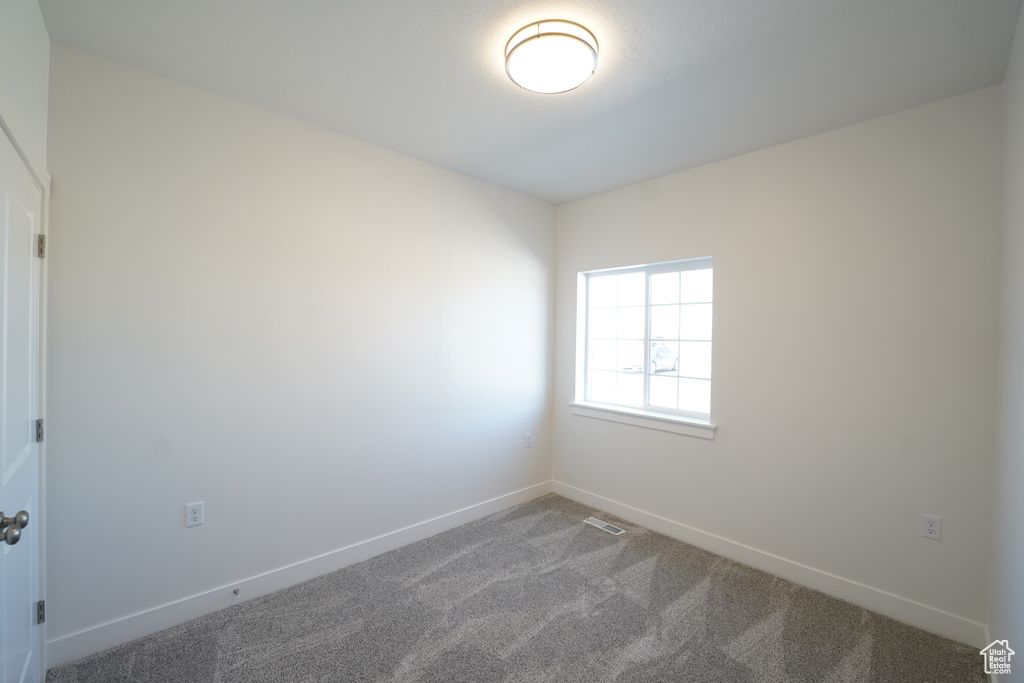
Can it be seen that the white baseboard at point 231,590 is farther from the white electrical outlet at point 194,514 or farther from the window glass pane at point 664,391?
the window glass pane at point 664,391

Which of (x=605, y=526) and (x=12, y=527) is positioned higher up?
(x=12, y=527)

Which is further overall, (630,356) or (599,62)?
(630,356)

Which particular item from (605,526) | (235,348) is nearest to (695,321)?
(605,526)

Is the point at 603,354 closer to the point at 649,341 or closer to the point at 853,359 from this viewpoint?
the point at 649,341

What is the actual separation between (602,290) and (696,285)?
0.83m

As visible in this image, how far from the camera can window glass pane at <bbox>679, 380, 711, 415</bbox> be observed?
10.2 feet

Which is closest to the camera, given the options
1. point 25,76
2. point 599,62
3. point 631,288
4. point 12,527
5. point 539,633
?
point 12,527

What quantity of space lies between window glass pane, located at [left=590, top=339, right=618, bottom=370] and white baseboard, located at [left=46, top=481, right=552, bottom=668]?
1445 mm

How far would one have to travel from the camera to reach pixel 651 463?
3.24m

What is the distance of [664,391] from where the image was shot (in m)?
3.35

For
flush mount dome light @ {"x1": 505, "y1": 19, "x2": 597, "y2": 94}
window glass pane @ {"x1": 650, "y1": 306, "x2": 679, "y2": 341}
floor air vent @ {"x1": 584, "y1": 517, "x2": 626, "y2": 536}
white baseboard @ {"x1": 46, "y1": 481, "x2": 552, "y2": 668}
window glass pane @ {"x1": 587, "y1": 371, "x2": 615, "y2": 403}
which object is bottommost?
floor air vent @ {"x1": 584, "y1": 517, "x2": 626, "y2": 536}

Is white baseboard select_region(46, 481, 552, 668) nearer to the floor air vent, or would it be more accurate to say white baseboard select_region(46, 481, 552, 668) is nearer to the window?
the floor air vent

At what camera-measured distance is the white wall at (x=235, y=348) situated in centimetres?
188

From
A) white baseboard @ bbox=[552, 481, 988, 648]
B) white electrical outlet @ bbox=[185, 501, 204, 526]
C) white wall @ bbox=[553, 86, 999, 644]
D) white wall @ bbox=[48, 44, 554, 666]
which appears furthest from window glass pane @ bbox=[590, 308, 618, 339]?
white electrical outlet @ bbox=[185, 501, 204, 526]
